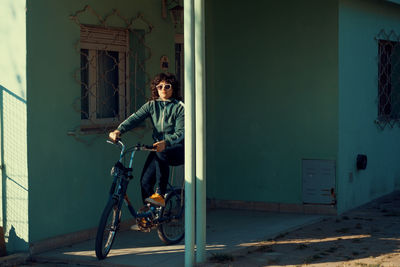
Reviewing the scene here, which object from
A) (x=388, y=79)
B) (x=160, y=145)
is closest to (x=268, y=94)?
(x=388, y=79)

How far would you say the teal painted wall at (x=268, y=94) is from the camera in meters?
9.88

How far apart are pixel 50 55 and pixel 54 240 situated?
1.91 metres

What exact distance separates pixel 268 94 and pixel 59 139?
11.4 ft

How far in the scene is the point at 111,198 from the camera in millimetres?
7223

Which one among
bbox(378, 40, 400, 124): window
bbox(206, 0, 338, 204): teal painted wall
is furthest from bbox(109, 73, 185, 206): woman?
bbox(378, 40, 400, 124): window

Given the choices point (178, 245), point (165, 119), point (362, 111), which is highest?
point (362, 111)

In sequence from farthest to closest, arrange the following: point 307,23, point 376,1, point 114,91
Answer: point 376,1 < point 307,23 < point 114,91

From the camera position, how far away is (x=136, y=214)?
7.56m

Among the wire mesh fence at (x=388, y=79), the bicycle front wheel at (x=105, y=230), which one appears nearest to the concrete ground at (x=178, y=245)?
the bicycle front wheel at (x=105, y=230)

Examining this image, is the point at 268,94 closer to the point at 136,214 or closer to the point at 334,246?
the point at 334,246

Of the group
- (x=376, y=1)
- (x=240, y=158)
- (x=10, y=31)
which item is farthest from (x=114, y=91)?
(x=376, y=1)

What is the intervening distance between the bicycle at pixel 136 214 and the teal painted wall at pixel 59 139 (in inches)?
20.1

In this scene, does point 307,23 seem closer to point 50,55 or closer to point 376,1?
point 376,1

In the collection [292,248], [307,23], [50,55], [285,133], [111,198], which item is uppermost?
[307,23]
